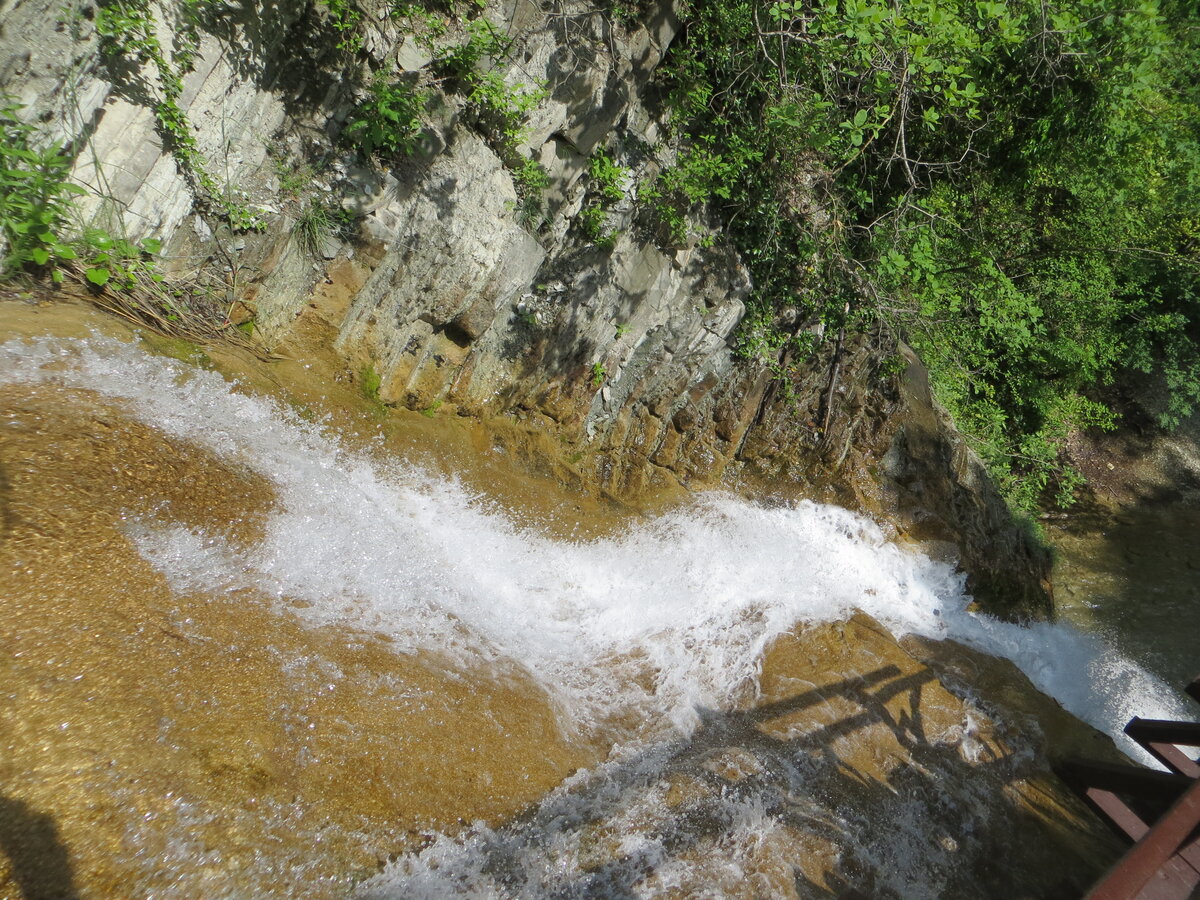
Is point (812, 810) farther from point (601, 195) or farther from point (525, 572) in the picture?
point (601, 195)

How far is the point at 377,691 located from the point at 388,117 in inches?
145

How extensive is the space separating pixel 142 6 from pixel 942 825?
6.68 meters

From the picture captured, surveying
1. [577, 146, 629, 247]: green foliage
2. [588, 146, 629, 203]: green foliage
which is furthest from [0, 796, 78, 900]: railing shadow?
[588, 146, 629, 203]: green foliage

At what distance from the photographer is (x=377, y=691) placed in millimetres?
3398

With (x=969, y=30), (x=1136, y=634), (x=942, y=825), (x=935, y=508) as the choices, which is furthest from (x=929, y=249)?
(x=1136, y=634)

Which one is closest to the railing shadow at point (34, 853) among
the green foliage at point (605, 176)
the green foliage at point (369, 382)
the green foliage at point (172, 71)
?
the green foliage at point (369, 382)

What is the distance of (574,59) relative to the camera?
534 cm

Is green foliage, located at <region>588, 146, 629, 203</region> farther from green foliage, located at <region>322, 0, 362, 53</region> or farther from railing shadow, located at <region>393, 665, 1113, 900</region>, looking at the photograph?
railing shadow, located at <region>393, 665, 1113, 900</region>

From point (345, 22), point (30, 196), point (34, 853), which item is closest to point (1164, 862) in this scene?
point (34, 853)

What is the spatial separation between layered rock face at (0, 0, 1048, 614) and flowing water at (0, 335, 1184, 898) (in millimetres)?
967

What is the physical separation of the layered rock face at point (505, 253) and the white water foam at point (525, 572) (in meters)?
0.67

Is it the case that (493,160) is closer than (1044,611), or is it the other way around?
(493,160)

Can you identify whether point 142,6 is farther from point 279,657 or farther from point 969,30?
point 969,30

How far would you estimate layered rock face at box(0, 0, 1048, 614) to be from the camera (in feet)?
14.4
